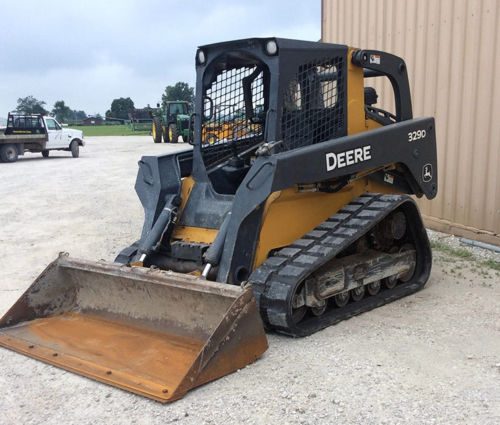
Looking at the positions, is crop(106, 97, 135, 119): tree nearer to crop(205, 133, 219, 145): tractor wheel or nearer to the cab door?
the cab door

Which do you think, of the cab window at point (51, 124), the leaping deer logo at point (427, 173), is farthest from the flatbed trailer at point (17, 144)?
the leaping deer logo at point (427, 173)

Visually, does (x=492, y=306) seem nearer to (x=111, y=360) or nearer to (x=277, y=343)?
(x=277, y=343)

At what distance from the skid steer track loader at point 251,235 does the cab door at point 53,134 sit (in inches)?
797

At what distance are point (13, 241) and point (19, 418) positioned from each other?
5.43 m

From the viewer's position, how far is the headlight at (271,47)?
489 cm

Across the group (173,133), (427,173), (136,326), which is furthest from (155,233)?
(173,133)

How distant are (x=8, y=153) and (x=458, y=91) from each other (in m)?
19.2

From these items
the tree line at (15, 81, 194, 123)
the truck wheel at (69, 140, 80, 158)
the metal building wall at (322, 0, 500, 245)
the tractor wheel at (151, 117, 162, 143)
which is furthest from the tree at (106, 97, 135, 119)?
the metal building wall at (322, 0, 500, 245)

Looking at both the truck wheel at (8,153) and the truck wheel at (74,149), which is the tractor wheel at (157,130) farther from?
the truck wheel at (8,153)

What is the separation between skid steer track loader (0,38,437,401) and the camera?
4.10m

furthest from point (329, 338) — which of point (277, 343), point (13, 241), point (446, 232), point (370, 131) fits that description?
point (13, 241)

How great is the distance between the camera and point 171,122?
A: 32.3 m

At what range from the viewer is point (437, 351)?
13.9ft

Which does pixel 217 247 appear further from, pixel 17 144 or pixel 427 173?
pixel 17 144
